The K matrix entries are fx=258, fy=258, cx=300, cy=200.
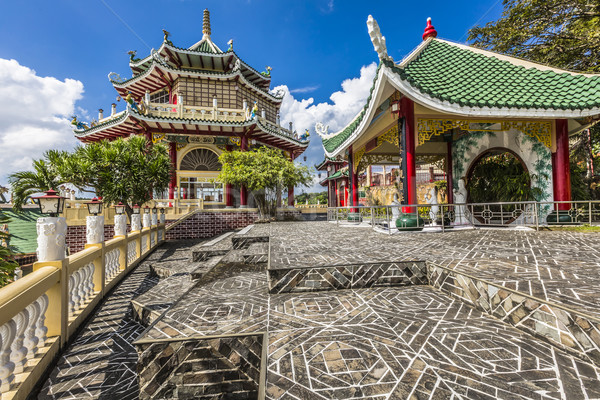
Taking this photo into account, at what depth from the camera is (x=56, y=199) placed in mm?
3176

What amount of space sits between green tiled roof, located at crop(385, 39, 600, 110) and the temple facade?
0.07 ft

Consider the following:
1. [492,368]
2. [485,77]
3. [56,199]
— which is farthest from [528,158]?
[56,199]

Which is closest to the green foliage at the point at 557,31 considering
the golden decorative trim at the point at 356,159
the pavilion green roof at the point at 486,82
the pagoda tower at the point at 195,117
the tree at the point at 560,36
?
the tree at the point at 560,36

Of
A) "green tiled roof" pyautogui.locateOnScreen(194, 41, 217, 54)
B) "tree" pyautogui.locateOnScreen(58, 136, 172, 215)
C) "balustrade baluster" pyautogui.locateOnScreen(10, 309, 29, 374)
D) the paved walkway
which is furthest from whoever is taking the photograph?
"green tiled roof" pyautogui.locateOnScreen(194, 41, 217, 54)

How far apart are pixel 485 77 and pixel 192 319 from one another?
362 inches

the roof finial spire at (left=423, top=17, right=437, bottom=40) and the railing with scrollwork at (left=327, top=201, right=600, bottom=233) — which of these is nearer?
the railing with scrollwork at (left=327, top=201, right=600, bottom=233)

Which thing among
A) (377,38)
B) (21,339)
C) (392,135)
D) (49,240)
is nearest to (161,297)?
(49,240)

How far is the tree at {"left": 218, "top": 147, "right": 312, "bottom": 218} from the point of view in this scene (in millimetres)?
13820

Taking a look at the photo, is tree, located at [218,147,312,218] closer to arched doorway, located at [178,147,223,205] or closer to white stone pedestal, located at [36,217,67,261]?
arched doorway, located at [178,147,223,205]

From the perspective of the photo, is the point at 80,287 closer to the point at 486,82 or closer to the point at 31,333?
the point at 31,333

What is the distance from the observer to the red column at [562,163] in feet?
22.8

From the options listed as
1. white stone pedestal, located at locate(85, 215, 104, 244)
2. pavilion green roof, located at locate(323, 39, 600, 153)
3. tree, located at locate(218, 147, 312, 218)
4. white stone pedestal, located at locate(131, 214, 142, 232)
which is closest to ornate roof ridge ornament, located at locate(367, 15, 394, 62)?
pavilion green roof, located at locate(323, 39, 600, 153)

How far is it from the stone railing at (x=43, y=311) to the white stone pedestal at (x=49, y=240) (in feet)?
0.26

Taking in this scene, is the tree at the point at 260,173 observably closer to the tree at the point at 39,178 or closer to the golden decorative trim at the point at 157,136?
the golden decorative trim at the point at 157,136
